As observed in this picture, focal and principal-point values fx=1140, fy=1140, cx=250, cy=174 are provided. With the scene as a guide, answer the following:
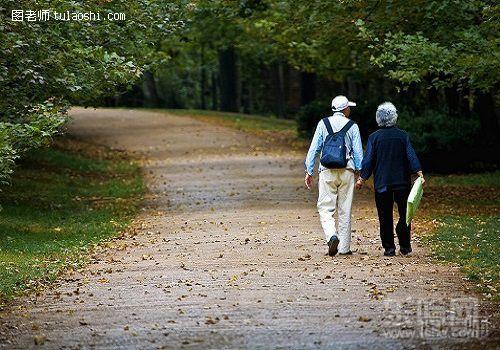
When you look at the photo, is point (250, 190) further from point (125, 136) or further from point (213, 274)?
point (125, 136)

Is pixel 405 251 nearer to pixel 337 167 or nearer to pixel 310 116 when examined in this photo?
pixel 337 167

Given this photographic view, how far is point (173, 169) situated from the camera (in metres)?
29.4

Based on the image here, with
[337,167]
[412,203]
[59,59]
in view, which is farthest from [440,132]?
[412,203]

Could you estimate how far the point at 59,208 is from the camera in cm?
2167

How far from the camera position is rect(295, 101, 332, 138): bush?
35031 mm

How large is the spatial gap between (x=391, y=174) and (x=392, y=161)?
164 millimetres

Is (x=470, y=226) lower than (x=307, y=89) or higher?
lower

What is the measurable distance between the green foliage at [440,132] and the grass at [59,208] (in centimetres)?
676

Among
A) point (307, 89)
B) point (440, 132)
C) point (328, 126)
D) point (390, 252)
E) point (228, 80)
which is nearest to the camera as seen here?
point (390, 252)

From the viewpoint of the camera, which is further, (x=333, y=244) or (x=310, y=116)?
(x=310, y=116)

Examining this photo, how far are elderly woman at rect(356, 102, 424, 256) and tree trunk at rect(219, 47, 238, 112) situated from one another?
33.8m

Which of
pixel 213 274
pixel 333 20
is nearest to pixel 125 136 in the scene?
pixel 333 20

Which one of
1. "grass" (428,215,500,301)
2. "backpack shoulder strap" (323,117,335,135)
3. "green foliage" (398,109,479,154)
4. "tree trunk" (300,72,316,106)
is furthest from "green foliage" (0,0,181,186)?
"tree trunk" (300,72,316,106)

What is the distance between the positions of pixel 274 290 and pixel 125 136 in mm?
26602
